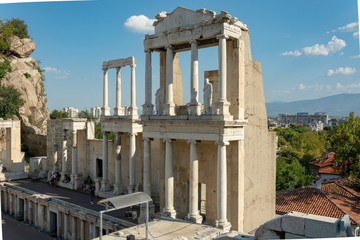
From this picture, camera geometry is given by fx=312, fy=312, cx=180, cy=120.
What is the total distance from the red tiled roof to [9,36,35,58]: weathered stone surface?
4482cm

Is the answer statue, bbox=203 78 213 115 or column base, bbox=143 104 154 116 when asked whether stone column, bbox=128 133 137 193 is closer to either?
column base, bbox=143 104 154 116

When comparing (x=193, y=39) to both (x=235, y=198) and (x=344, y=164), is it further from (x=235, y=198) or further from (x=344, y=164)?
(x=344, y=164)

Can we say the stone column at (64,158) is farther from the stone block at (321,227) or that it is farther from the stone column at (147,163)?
the stone block at (321,227)

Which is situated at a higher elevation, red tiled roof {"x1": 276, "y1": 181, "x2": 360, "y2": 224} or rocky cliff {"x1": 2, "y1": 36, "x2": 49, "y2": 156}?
rocky cliff {"x1": 2, "y1": 36, "x2": 49, "y2": 156}

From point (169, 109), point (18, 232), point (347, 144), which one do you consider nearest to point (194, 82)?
point (169, 109)

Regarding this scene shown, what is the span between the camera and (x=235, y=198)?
15.0m

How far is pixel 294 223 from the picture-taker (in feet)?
28.8

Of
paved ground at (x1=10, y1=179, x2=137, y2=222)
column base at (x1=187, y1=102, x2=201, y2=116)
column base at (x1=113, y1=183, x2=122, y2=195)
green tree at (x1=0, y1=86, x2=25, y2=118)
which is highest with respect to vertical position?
Answer: green tree at (x1=0, y1=86, x2=25, y2=118)

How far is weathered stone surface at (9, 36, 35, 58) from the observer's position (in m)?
49.2

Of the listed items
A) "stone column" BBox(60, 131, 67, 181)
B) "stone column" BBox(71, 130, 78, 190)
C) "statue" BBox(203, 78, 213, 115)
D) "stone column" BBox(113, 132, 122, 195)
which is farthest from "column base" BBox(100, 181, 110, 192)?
"statue" BBox(203, 78, 213, 115)

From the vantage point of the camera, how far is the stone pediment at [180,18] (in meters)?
15.3

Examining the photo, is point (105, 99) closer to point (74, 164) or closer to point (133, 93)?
point (133, 93)

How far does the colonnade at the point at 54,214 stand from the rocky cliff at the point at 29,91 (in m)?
16.0

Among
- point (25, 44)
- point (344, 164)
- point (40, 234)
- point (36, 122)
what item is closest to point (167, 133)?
point (40, 234)
